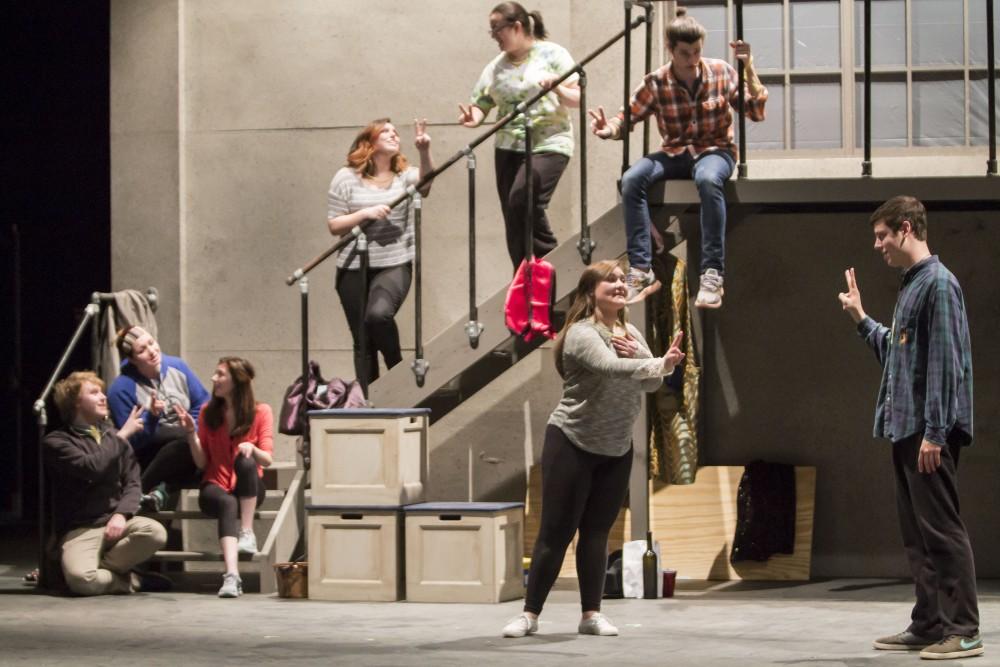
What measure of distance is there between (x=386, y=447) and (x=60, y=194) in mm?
5938

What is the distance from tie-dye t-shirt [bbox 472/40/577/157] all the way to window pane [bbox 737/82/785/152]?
141 centimetres

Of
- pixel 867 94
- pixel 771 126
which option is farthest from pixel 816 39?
pixel 867 94

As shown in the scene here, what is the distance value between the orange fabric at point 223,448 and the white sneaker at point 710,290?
2.60 metres

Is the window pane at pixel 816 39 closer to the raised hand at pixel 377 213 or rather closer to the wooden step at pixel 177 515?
the raised hand at pixel 377 213

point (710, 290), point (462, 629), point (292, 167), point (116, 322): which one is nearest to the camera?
point (462, 629)

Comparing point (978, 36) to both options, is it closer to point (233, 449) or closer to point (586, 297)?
point (586, 297)

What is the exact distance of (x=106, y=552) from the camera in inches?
368

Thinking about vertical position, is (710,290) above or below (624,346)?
above

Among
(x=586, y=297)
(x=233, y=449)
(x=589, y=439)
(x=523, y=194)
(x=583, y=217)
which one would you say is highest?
(x=523, y=194)

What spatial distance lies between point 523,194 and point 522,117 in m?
0.45

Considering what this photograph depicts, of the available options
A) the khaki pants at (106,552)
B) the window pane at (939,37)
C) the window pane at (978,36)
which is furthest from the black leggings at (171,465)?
the window pane at (978,36)

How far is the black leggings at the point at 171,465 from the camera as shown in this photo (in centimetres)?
962

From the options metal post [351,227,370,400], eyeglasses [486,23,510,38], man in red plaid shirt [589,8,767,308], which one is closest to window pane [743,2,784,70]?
man in red plaid shirt [589,8,767,308]

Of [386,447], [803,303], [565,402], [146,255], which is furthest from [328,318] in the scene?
[565,402]
